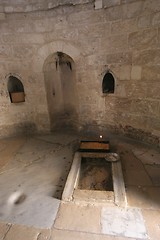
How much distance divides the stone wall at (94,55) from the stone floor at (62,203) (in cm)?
81

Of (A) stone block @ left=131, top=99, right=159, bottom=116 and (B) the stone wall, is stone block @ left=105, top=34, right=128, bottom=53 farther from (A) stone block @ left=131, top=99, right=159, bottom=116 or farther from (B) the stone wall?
(A) stone block @ left=131, top=99, right=159, bottom=116

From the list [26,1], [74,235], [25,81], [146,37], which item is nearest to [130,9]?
[146,37]

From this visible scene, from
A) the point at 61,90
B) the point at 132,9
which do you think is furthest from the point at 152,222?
the point at 61,90

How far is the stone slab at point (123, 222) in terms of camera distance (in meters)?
1.79

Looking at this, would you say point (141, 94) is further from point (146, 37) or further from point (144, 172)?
point (144, 172)

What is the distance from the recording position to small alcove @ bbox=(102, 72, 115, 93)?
12.3 feet

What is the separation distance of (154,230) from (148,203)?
367 millimetres

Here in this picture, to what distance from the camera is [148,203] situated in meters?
2.14

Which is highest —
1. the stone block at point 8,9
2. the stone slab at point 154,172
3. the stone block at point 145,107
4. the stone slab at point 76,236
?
the stone block at point 8,9

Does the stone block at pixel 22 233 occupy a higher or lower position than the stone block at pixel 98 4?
lower

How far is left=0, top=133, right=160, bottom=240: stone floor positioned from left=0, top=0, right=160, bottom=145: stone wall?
81 centimetres

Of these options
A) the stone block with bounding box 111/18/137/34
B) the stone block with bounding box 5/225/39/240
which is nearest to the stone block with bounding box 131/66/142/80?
the stone block with bounding box 111/18/137/34

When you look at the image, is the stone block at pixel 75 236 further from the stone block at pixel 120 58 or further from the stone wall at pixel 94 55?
the stone block at pixel 120 58

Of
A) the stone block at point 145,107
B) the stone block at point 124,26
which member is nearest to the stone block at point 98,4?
the stone block at point 124,26
